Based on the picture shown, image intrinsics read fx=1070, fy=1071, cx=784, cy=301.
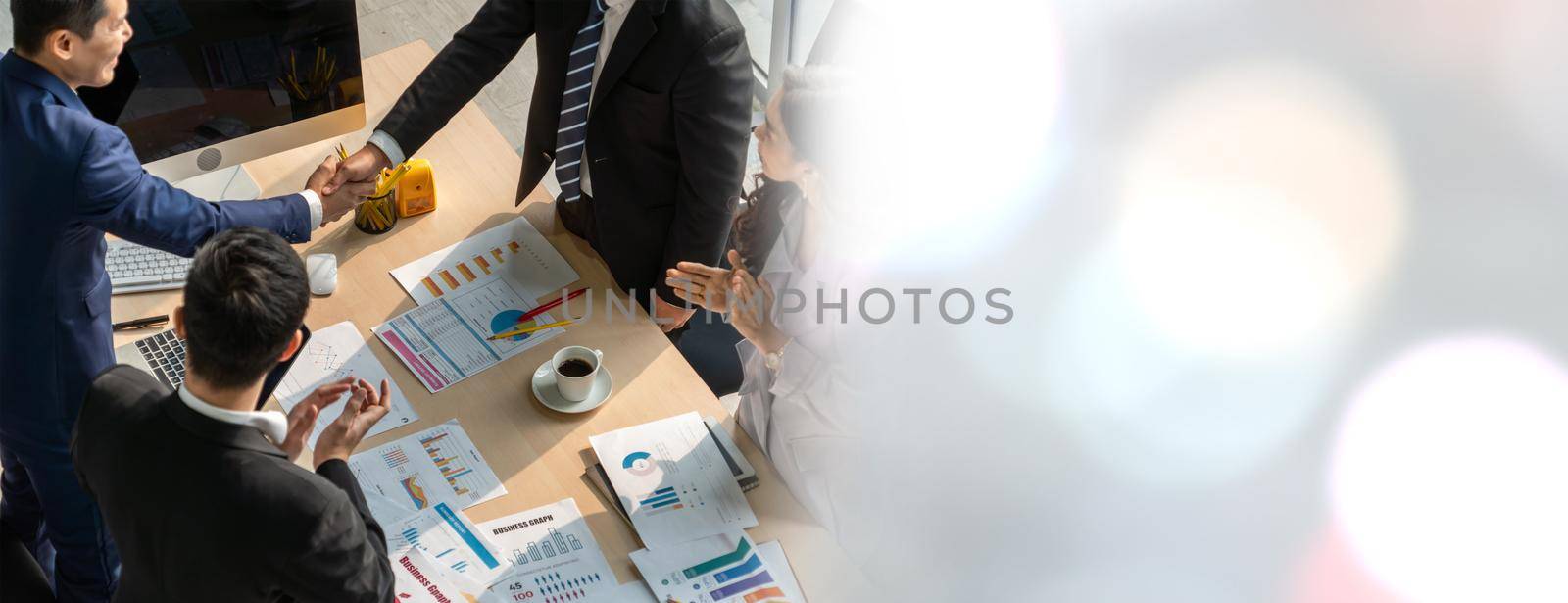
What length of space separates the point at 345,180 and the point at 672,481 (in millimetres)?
906

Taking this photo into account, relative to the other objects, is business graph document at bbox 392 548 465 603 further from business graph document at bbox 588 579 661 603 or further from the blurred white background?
the blurred white background

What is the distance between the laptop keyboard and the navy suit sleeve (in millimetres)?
185

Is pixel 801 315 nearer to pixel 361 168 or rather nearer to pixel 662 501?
pixel 662 501

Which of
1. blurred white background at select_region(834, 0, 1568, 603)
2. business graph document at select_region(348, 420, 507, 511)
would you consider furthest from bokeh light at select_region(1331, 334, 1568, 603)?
business graph document at select_region(348, 420, 507, 511)

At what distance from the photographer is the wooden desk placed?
1.74m

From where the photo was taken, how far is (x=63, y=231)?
1684 millimetres

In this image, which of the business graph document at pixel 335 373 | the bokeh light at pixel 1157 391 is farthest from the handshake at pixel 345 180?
the bokeh light at pixel 1157 391

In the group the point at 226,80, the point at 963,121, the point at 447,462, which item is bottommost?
the point at 447,462

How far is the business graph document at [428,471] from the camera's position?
173cm

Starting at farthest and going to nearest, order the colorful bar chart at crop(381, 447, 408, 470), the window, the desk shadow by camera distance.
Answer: the window, the desk shadow, the colorful bar chart at crop(381, 447, 408, 470)

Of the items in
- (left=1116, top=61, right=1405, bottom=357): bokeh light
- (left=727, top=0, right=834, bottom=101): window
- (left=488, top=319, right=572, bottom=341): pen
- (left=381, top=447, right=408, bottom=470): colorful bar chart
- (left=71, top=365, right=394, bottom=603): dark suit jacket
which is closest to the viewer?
(left=1116, top=61, right=1405, bottom=357): bokeh light

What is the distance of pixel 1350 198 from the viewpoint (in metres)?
0.68

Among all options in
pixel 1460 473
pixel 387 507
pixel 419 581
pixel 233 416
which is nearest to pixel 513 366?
pixel 387 507

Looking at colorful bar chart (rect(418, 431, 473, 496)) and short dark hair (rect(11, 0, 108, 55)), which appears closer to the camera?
short dark hair (rect(11, 0, 108, 55))
